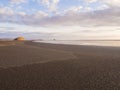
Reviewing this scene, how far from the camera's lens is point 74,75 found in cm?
909

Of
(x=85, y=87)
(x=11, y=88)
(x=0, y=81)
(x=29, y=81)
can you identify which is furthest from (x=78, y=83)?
(x=0, y=81)

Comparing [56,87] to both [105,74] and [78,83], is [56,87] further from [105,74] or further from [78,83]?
[105,74]

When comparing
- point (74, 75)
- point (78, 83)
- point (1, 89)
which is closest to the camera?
point (1, 89)

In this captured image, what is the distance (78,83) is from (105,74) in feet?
7.82

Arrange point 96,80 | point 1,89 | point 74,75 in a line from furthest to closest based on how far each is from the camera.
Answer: point 74,75
point 96,80
point 1,89

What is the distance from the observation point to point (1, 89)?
6844mm

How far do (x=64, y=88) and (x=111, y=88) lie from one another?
6.31ft

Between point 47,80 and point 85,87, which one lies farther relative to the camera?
point 47,80

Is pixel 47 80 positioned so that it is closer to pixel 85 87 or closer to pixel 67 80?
pixel 67 80

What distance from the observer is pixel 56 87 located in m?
7.10

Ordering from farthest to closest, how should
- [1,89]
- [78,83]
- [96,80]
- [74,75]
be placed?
[74,75] < [96,80] < [78,83] < [1,89]

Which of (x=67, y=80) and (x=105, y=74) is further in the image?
(x=105, y=74)

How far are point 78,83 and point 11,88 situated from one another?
113 inches

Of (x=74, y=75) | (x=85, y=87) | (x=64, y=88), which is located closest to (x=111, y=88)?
(x=85, y=87)
